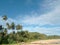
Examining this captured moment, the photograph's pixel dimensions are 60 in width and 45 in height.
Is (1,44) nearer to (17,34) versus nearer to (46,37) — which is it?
(17,34)

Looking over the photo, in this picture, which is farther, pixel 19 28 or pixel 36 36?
pixel 36 36

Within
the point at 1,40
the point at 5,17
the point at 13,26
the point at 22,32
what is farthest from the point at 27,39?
the point at 1,40

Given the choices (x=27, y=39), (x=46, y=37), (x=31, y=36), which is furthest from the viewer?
(x=46, y=37)

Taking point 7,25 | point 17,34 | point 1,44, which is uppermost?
point 7,25

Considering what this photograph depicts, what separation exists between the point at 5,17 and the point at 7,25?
146 inches

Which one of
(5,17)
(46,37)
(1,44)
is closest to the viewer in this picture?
(1,44)

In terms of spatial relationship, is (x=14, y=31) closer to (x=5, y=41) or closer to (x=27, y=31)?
(x=27, y=31)

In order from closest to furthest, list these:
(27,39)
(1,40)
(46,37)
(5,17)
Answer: (1,40), (5,17), (27,39), (46,37)

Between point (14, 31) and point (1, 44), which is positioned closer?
point (1, 44)

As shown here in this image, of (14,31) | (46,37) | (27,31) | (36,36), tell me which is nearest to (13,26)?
(14,31)

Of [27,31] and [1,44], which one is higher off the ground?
[27,31]

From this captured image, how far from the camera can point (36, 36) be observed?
37469 millimetres

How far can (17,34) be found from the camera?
32.8 meters

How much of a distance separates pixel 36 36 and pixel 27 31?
13.1ft
